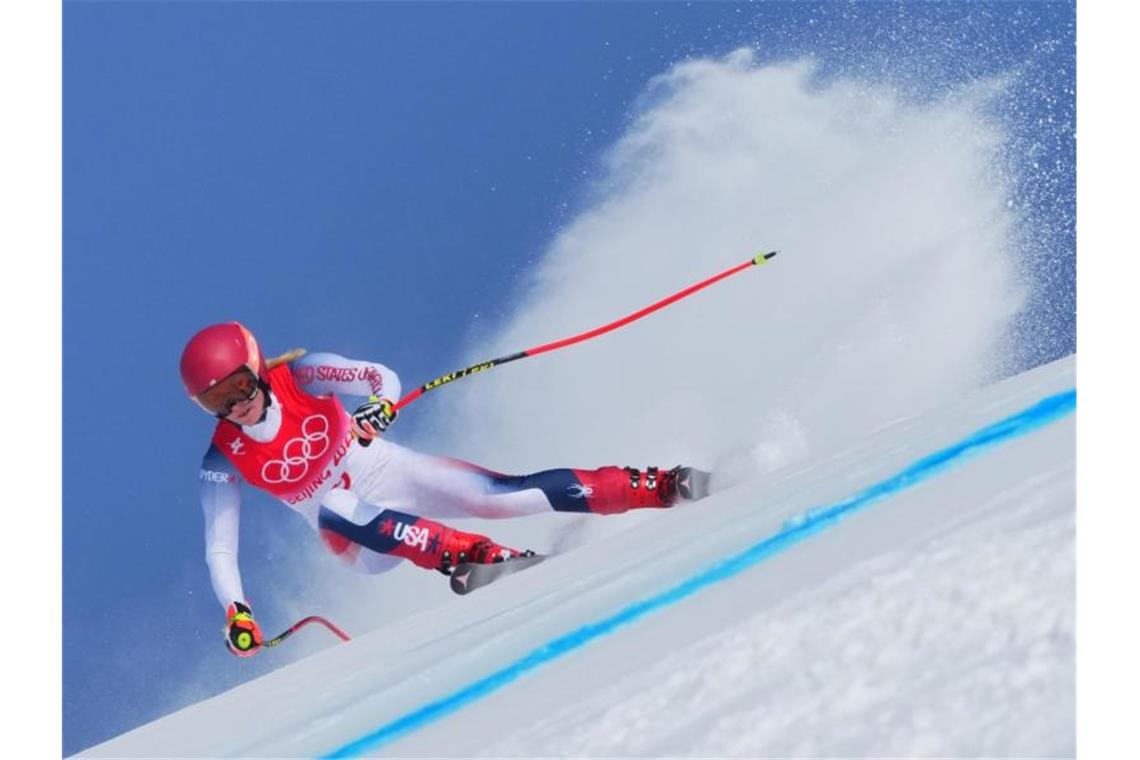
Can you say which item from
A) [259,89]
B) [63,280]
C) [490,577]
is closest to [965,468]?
[490,577]

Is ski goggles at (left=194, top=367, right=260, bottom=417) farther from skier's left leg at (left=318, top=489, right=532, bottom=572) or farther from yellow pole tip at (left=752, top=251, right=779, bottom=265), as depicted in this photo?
yellow pole tip at (left=752, top=251, right=779, bottom=265)

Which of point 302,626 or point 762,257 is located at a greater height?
point 762,257

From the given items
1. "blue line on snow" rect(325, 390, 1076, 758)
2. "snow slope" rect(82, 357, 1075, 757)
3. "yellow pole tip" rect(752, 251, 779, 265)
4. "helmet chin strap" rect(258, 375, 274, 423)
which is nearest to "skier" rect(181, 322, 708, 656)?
"helmet chin strap" rect(258, 375, 274, 423)

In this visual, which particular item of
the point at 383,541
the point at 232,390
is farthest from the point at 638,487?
the point at 232,390

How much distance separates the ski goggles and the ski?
0.65 m

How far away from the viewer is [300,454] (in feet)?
13.1

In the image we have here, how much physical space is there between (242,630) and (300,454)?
1.46 feet

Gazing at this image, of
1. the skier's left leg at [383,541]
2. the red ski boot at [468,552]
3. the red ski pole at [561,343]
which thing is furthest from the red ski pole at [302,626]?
the red ski pole at [561,343]

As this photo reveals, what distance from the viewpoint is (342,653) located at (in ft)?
12.9

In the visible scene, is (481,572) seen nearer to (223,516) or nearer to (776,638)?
(223,516)

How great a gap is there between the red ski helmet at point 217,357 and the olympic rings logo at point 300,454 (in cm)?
17

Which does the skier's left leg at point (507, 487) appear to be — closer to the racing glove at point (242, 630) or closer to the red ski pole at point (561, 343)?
the red ski pole at point (561, 343)

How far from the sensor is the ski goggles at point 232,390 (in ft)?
13.0

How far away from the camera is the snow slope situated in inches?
106
